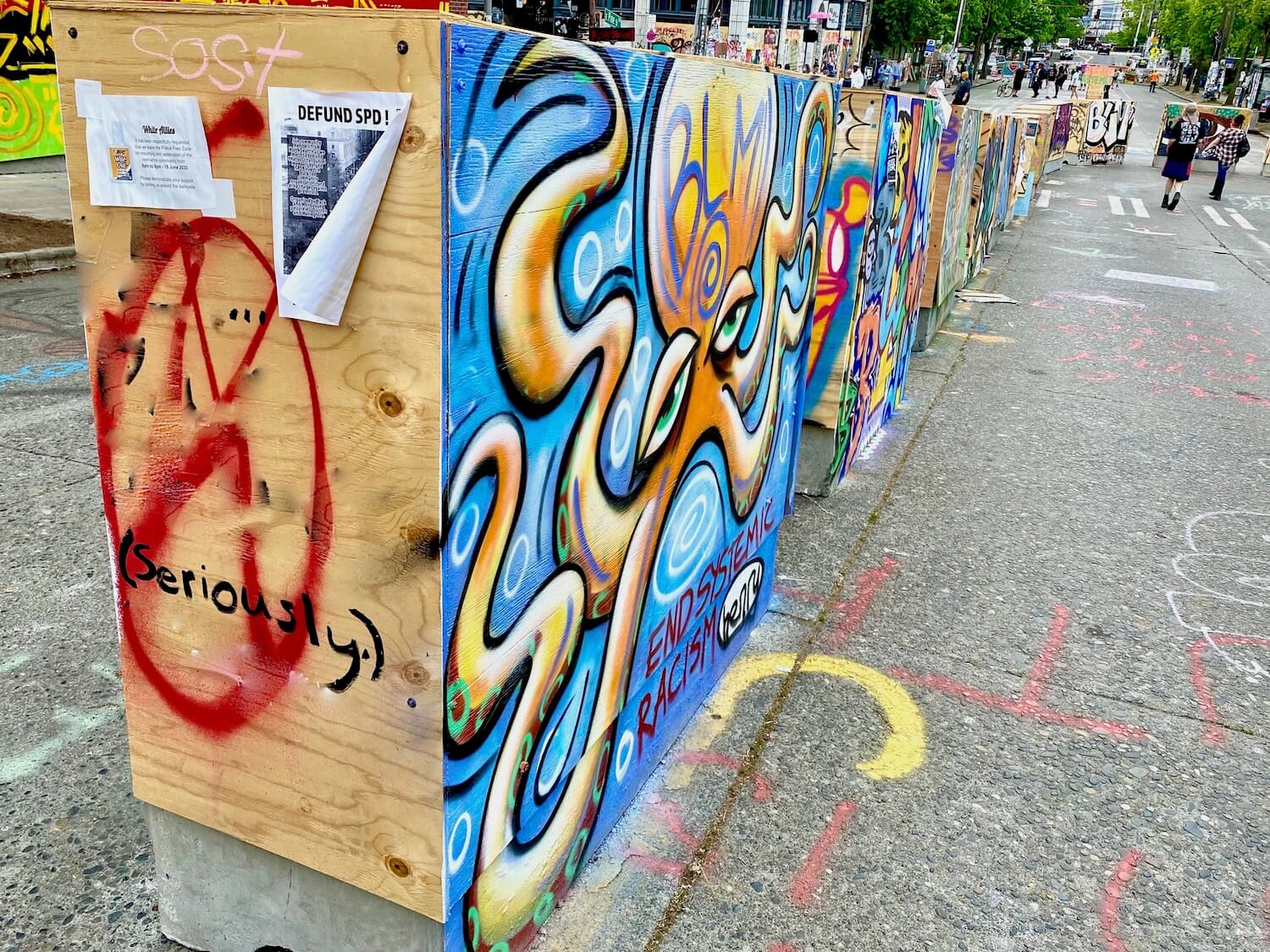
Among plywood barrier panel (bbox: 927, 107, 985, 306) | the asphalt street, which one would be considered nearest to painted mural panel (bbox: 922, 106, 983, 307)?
plywood barrier panel (bbox: 927, 107, 985, 306)

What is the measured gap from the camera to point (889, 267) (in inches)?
234

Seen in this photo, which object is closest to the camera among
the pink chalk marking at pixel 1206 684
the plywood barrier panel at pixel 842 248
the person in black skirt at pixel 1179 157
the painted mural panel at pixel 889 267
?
Result: the pink chalk marking at pixel 1206 684

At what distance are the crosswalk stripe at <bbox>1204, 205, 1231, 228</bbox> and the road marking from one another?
23.3 feet

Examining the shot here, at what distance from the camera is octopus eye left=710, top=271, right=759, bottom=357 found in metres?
2.96

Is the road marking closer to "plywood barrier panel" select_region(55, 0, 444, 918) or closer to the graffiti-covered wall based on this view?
the graffiti-covered wall

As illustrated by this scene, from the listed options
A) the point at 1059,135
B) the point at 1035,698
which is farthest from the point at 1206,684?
the point at 1059,135

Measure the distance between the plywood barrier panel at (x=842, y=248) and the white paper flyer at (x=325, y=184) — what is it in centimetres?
367

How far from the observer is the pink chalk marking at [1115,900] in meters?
2.60

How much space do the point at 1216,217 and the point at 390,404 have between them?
2208 cm

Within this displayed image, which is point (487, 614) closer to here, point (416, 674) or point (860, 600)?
point (416, 674)

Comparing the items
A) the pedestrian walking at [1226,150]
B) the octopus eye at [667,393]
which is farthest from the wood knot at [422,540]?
the pedestrian walking at [1226,150]

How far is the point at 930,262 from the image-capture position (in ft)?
27.0

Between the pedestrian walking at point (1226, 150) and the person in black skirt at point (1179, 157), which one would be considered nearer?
the person in black skirt at point (1179, 157)

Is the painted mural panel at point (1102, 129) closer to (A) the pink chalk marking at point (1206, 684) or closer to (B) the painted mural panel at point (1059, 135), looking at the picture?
(B) the painted mural panel at point (1059, 135)
